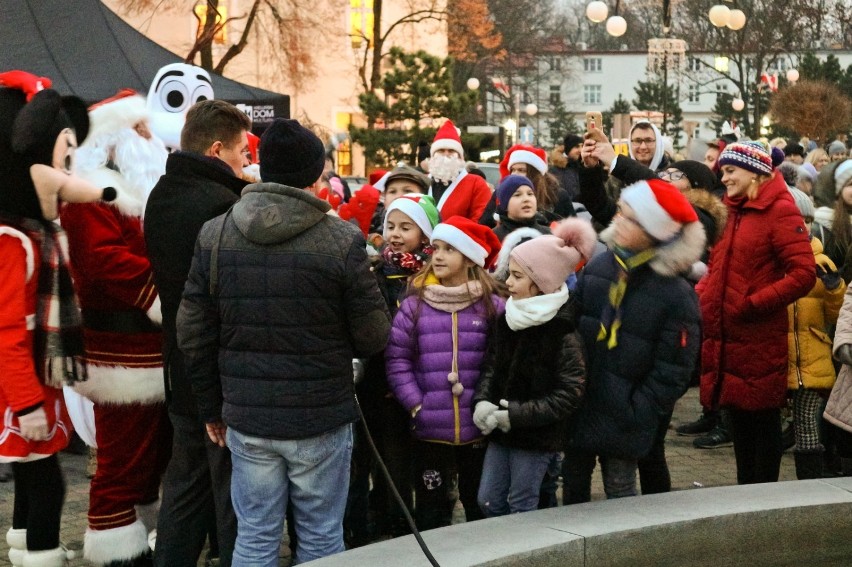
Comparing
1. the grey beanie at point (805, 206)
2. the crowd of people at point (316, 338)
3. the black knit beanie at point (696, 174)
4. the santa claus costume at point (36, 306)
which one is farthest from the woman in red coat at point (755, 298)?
the santa claus costume at point (36, 306)

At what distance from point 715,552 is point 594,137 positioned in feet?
7.56

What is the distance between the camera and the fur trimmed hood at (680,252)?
485 centimetres

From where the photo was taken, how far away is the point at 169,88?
22.0 ft

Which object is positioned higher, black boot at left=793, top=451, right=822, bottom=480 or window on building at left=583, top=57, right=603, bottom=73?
window on building at left=583, top=57, right=603, bottom=73

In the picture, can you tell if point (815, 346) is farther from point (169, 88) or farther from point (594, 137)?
point (169, 88)

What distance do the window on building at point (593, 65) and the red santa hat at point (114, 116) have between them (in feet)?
318

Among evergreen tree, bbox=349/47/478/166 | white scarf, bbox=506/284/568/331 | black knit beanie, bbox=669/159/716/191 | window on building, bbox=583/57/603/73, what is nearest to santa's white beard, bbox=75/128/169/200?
→ white scarf, bbox=506/284/568/331

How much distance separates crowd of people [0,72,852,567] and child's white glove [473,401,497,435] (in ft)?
0.16

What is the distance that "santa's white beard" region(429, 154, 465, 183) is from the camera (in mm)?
8461

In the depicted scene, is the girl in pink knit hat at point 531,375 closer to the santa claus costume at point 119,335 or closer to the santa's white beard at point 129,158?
the santa claus costume at point 119,335

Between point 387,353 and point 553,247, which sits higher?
point 553,247

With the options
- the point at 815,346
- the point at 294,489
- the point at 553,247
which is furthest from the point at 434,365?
the point at 815,346

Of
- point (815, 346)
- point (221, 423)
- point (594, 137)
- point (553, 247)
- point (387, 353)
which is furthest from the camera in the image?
point (815, 346)

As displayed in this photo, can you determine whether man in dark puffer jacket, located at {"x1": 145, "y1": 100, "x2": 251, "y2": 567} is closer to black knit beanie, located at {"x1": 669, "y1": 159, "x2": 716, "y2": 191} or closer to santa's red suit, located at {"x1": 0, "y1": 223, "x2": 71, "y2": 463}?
santa's red suit, located at {"x1": 0, "y1": 223, "x2": 71, "y2": 463}
